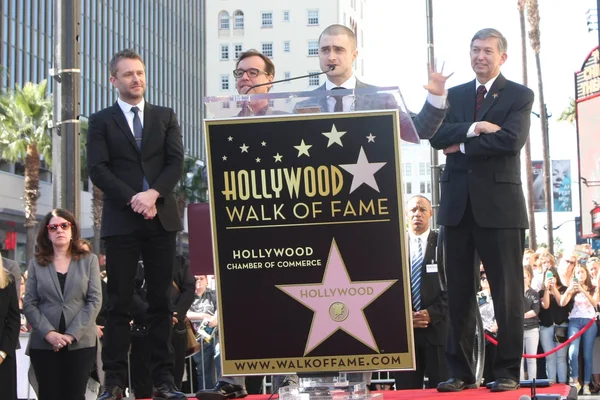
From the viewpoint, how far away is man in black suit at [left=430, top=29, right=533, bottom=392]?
6.11 meters

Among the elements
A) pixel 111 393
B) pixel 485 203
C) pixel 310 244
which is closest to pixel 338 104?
pixel 310 244

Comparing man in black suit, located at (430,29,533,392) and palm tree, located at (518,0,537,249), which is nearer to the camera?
man in black suit, located at (430,29,533,392)

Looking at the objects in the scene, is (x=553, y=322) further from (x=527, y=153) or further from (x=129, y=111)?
(x=527, y=153)

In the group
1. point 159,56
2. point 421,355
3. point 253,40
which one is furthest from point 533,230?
point 253,40

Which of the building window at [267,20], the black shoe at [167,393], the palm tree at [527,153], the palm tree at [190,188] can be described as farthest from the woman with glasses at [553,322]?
the building window at [267,20]

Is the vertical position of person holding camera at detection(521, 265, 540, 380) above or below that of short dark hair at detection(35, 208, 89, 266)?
below

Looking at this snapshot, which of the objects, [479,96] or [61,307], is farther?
[61,307]

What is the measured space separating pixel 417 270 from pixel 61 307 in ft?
10.4

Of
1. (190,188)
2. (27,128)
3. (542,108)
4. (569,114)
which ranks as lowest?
(190,188)

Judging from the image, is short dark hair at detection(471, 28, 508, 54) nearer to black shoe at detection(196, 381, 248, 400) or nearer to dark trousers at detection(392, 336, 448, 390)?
black shoe at detection(196, 381, 248, 400)

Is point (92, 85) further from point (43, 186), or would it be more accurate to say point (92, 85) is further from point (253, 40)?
point (253, 40)

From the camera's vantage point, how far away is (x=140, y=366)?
11727 mm

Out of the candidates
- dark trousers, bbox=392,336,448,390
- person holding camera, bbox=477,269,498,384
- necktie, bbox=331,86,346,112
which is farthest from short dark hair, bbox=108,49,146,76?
person holding camera, bbox=477,269,498,384

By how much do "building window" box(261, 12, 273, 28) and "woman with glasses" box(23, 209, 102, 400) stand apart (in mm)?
104468
